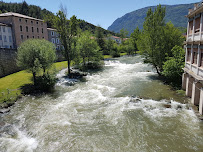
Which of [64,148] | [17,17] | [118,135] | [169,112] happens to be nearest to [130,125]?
[118,135]

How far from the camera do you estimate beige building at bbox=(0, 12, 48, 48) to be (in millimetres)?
48062

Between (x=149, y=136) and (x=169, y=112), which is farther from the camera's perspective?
(x=169, y=112)

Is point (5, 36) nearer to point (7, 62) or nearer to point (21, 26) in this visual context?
point (21, 26)

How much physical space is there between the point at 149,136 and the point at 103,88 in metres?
13.2

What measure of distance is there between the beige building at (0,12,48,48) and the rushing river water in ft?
121

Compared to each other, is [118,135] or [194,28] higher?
[194,28]

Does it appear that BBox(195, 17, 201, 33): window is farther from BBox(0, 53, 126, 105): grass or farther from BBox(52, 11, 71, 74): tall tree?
BBox(52, 11, 71, 74): tall tree

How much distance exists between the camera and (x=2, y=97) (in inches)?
762

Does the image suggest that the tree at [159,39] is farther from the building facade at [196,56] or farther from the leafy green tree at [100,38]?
the leafy green tree at [100,38]

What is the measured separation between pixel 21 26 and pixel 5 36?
6.32 metres

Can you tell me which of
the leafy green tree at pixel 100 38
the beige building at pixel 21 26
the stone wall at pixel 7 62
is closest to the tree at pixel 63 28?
the stone wall at pixel 7 62

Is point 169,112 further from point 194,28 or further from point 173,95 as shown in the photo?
point 194,28

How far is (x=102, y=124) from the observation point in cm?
1392

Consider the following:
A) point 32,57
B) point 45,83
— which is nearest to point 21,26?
point 32,57
